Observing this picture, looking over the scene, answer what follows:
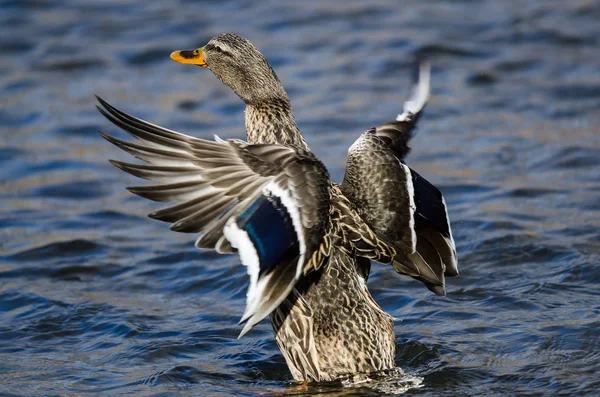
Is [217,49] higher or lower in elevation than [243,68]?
higher

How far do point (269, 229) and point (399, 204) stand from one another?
1.20 meters

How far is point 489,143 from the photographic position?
11602mm

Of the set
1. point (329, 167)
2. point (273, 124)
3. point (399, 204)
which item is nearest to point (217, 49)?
point (273, 124)

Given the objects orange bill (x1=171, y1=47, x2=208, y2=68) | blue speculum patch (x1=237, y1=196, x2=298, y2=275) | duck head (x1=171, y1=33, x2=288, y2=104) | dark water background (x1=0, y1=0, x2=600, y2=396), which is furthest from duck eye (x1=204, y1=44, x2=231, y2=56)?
dark water background (x1=0, y1=0, x2=600, y2=396)

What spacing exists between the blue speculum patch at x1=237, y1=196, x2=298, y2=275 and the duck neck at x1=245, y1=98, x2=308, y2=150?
114 centimetres

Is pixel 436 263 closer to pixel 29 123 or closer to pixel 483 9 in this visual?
pixel 29 123

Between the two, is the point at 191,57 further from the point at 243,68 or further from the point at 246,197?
the point at 246,197

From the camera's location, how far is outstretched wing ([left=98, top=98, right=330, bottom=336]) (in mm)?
5621

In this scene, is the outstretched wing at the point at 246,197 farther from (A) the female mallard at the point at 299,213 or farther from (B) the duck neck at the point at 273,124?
(B) the duck neck at the point at 273,124

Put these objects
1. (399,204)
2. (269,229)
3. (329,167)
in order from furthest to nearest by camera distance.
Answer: (329,167) < (399,204) < (269,229)

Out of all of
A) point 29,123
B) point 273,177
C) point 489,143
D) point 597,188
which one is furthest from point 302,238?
point 29,123

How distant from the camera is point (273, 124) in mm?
6941

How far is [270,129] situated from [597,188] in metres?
4.56

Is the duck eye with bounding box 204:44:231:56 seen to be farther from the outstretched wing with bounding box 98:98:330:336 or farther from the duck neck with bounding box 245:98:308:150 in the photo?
the outstretched wing with bounding box 98:98:330:336
